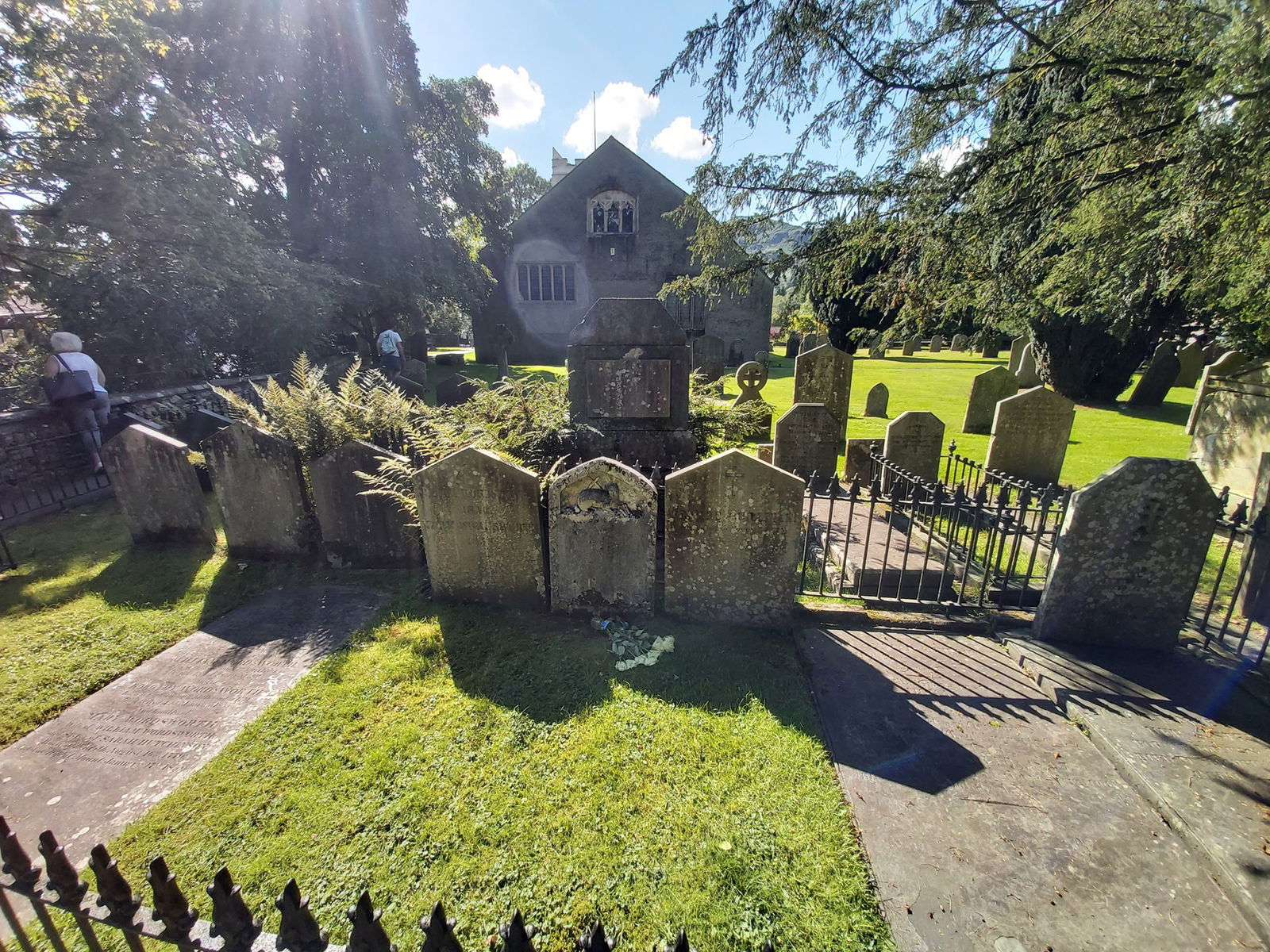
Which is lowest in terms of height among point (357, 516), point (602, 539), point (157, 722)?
point (157, 722)

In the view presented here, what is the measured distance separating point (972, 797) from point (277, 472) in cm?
607

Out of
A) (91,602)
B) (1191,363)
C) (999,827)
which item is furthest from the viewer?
(1191,363)

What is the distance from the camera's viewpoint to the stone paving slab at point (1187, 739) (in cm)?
241

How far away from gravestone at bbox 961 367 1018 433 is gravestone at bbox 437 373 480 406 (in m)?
11.2

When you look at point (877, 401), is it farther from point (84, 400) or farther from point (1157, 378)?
point (84, 400)

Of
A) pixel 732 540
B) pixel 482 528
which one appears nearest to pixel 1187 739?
pixel 732 540

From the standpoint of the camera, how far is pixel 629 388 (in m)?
6.00

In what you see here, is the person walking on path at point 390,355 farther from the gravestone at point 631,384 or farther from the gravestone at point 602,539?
the gravestone at point 602,539

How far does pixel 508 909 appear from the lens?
227 cm

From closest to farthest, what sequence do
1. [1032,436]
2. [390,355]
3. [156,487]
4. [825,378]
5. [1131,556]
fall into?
[1131,556] → [156,487] → [1032,436] → [825,378] → [390,355]

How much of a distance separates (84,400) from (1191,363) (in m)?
27.5

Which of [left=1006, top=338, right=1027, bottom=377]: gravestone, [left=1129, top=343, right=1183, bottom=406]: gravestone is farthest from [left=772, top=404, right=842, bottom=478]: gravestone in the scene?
[left=1006, top=338, right=1027, bottom=377]: gravestone

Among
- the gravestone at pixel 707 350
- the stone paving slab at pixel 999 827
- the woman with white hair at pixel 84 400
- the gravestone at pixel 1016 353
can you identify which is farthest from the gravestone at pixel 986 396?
the woman with white hair at pixel 84 400

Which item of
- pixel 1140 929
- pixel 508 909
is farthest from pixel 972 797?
pixel 508 909
